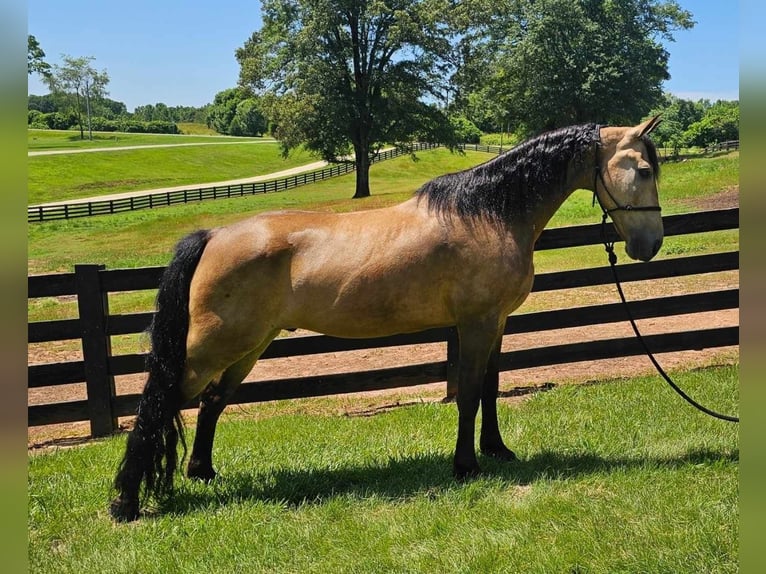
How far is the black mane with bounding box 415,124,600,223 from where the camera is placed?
13.0ft

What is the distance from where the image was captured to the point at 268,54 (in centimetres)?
3519

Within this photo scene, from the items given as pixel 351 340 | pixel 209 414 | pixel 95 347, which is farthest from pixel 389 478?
pixel 95 347

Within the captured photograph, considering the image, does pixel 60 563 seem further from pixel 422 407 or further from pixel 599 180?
pixel 599 180

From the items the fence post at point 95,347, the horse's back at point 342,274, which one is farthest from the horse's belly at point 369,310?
the fence post at point 95,347

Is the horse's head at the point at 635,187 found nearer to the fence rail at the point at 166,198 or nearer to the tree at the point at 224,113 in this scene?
the fence rail at the point at 166,198

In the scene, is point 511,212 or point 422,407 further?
point 422,407

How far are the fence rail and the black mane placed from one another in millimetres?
30105

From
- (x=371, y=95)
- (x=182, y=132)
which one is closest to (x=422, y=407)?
(x=371, y=95)

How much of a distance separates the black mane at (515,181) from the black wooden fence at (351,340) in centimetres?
173

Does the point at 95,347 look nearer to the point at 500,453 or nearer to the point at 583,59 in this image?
the point at 500,453

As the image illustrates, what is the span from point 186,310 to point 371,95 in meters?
32.5

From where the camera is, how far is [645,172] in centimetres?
374

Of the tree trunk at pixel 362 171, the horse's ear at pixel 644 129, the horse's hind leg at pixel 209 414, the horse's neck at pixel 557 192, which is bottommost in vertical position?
the horse's hind leg at pixel 209 414

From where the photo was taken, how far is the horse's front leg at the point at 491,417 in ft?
14.2
